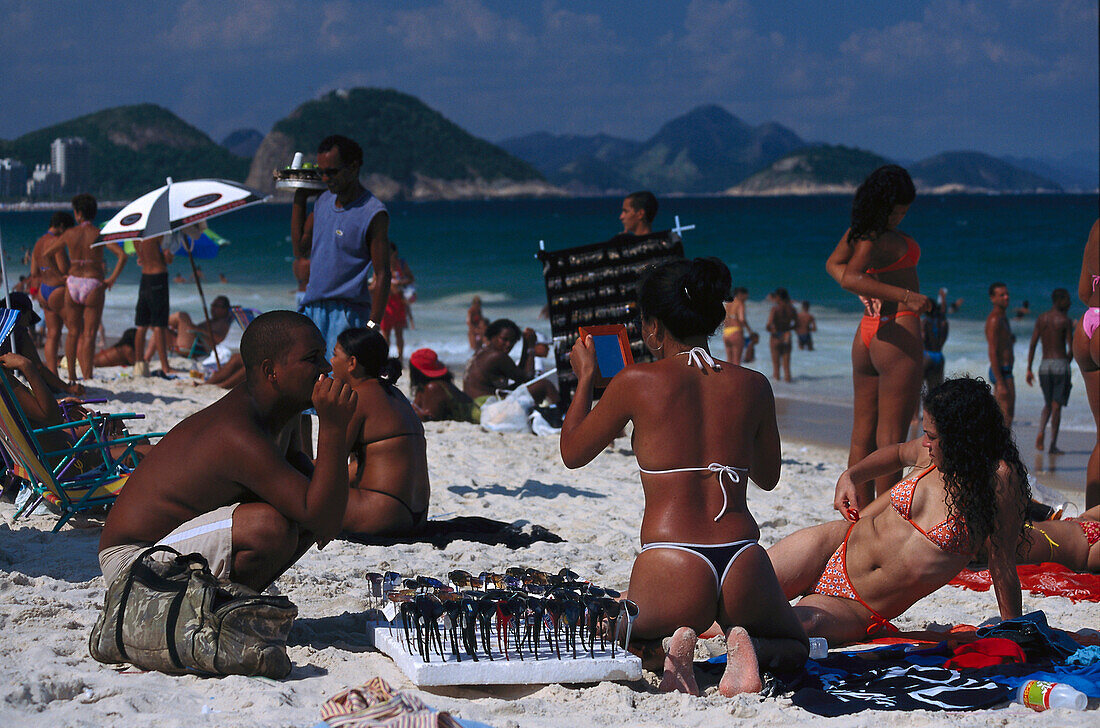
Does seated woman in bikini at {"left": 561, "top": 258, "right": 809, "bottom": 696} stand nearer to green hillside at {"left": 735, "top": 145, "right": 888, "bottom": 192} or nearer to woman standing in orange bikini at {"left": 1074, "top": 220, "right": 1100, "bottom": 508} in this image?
woman standing in orange bikini at {"left": 1074, "top": 220, "right": 1100, "bottom": 508}

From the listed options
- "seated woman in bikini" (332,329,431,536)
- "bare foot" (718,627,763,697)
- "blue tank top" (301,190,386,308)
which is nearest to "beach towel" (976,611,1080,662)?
"bare foot" (718,627,763,697)

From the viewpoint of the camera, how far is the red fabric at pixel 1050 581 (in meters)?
4.46

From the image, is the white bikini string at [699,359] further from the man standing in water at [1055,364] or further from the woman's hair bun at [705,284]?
the man standing in water at [1055,364]

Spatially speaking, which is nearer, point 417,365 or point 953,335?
point 417,365

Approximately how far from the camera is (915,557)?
3.58 m

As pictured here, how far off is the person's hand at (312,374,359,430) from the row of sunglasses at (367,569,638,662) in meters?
0.58

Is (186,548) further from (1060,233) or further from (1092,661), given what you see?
(1060,233)

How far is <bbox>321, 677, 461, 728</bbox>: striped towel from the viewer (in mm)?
2434

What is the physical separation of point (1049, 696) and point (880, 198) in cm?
248

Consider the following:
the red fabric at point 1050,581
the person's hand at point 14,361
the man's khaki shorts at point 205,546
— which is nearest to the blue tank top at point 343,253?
the person's hand at point 14,361

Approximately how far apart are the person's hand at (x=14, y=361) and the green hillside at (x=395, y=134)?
11244 cm

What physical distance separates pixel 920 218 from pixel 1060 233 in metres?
15.4

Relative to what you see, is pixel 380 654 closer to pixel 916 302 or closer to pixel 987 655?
pixel 987 655

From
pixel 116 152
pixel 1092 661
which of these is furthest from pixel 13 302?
pixel 116 152
